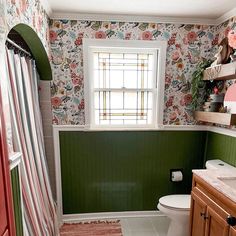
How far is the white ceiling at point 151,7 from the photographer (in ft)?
6.27

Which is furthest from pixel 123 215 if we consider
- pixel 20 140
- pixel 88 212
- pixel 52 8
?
pixel 52 8

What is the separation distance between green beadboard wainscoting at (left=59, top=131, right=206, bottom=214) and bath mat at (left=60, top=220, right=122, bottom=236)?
0.48 ft

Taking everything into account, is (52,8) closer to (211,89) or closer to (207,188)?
(211,89)

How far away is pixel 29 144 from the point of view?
5.61ft

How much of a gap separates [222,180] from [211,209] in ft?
0.91

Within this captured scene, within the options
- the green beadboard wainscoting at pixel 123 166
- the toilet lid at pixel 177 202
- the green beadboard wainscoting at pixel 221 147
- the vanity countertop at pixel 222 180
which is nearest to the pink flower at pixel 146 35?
the green beadboard wainscoting at pixel 123 166

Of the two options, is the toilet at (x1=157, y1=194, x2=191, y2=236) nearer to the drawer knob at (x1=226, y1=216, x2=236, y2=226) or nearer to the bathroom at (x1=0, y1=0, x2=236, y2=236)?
the bathroom at (x1=0, y1=0, x2=236, y2=236)

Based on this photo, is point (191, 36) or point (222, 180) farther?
point (191, 36)

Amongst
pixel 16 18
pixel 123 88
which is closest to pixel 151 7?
pixel 123 88

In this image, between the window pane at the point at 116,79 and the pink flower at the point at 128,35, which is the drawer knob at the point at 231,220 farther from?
the pink flower at the point at 128,35

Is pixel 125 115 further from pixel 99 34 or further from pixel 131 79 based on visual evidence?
pixel 99 34

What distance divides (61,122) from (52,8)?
1227 mm

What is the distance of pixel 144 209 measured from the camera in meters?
2.64

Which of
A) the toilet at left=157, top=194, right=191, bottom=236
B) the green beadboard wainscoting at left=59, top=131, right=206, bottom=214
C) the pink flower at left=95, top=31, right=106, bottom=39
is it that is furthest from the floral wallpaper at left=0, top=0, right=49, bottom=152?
the toilet at left=157, top=194, right=191, bottom=236
